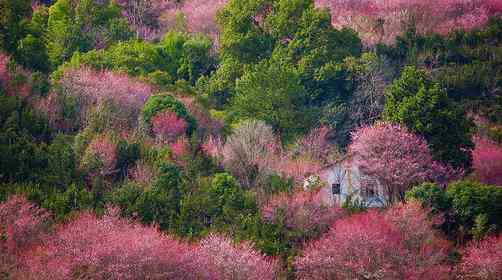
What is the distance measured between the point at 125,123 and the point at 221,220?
7777 millimetres

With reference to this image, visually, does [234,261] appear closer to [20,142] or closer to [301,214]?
[301,214]

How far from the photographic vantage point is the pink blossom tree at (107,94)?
3531 centimetres

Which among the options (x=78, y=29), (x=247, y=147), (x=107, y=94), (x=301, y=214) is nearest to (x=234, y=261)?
(x=301, y=214)

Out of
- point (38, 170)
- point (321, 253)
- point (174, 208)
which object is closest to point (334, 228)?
point (321, 253)

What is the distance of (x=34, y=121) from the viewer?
33.2 metres

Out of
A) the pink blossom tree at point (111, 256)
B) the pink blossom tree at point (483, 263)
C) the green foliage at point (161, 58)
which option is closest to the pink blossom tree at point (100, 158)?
the pink blossom tree at point (111, 256)

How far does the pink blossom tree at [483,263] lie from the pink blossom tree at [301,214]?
14.5ft

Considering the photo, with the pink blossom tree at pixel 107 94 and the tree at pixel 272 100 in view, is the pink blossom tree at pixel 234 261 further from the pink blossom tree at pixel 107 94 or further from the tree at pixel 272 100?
the tree at pixel 272 100

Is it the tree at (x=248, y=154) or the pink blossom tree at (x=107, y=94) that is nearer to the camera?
the tree at (x=248, y=154)

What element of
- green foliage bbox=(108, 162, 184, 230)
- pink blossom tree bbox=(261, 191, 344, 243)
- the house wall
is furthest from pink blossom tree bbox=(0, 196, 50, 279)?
the house wall

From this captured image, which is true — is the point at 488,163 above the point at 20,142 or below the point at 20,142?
below

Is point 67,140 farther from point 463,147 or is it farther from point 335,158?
point 463,147

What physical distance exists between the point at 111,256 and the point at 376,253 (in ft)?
24.9

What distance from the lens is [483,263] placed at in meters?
27.7
